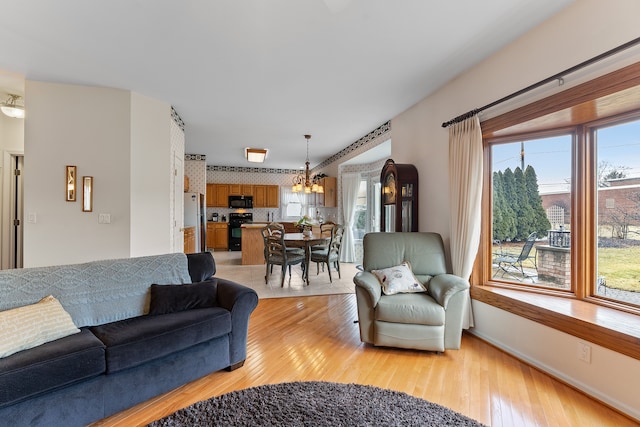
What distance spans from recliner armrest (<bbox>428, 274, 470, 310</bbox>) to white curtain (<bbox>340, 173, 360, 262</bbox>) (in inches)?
165

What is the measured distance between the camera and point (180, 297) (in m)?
2.34

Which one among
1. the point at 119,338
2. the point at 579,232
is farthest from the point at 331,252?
the point at 119,338

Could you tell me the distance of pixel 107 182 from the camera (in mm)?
3557

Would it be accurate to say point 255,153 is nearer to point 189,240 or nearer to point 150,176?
point 150,176

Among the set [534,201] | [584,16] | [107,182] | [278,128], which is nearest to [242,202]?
[278,128]

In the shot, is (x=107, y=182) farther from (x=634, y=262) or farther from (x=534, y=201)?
(x=634, y=262)

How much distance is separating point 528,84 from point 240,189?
8.18 metres

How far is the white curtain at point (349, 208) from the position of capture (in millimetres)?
6840

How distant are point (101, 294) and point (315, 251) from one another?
3.57 meters

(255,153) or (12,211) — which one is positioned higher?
(255,153)

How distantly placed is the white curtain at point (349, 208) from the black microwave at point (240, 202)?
3.70 meters

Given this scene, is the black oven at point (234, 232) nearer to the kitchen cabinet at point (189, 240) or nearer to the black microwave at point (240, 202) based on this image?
the black microwave at point (240, 202)

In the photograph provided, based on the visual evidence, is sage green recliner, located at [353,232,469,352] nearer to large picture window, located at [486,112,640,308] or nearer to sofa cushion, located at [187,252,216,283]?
large picture window, located at [486,112,640,308]

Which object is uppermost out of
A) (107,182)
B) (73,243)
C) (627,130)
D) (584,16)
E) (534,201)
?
(584,16)
